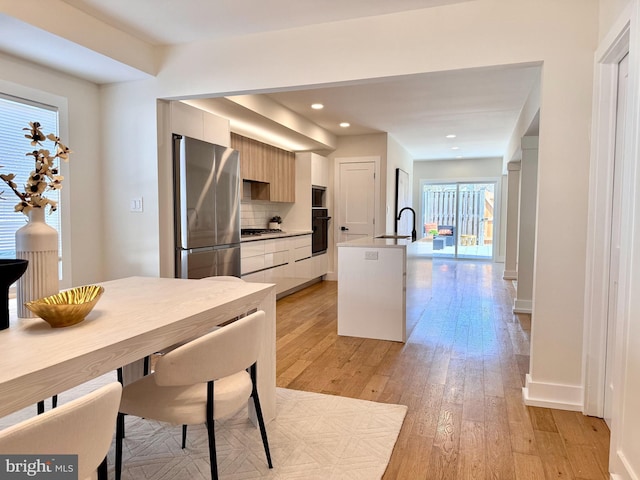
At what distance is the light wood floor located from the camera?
1.90 meters

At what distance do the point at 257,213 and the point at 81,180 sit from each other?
2823 millimetres

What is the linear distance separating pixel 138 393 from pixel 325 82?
2281 mm

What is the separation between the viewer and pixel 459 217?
1015 cm

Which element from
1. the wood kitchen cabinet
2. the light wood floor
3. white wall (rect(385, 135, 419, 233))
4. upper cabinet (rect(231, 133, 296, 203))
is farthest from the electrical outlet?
white wall (rect(385, 135, 419, 233))

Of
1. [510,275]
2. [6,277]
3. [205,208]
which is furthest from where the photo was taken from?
[510,275]

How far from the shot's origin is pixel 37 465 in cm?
85

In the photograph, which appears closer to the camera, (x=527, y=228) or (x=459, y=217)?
(x=527, y=228)

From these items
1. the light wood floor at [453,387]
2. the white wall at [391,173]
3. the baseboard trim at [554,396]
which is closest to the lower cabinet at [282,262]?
the light wood floor at [453,387]

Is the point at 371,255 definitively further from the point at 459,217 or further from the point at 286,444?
the point at 459,217

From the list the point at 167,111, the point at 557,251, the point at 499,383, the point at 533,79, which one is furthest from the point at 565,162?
the point at 167,111

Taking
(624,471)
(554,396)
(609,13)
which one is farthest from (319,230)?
(624,471)

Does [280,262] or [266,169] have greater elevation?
[266,169]

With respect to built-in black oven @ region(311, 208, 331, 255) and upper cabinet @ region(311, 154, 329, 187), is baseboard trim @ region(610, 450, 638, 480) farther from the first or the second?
upper cabinet @ region(311, 154, 329, 187)

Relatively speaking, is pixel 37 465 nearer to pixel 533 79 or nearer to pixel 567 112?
pixel 567 112
